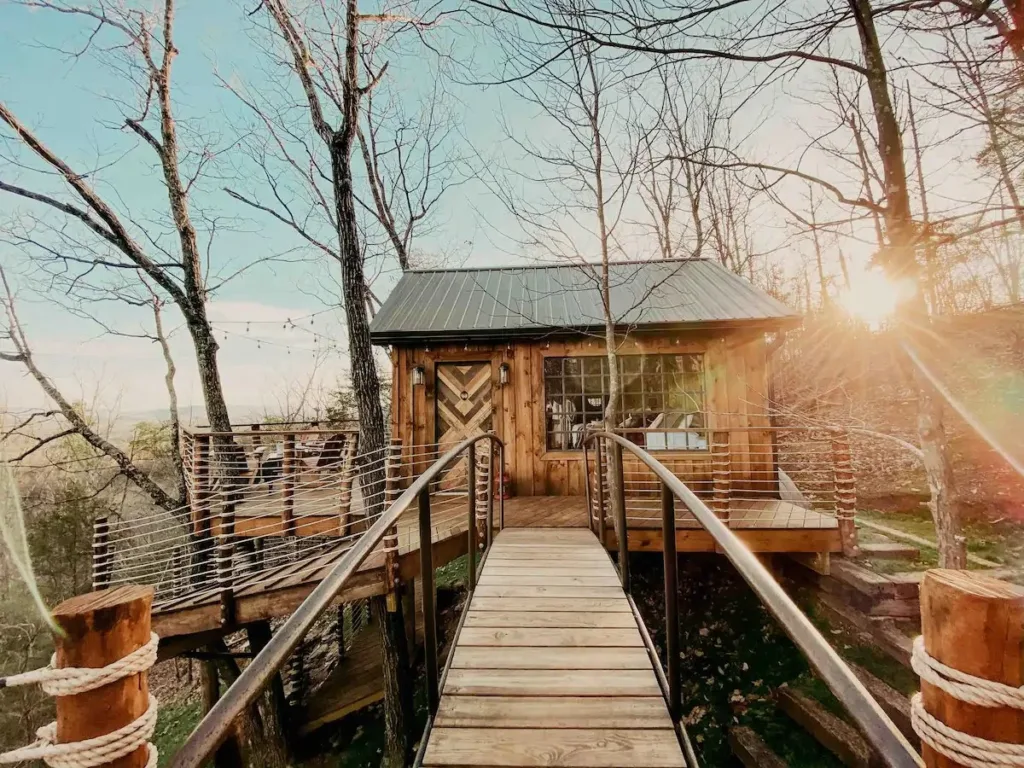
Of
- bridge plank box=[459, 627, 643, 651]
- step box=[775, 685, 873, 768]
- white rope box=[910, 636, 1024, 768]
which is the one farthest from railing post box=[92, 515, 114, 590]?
step box=[775, 685, 873, 768]

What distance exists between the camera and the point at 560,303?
8633mm

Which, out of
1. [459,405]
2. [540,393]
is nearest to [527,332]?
[540,393]

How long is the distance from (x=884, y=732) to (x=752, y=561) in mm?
567

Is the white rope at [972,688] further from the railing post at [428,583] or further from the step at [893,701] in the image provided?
the step at [893,701]

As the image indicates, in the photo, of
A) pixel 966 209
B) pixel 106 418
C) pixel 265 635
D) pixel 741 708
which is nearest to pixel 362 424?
pixel 265 635

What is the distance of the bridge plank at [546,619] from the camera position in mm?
2965

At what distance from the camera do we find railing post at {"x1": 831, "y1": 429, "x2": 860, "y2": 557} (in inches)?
199

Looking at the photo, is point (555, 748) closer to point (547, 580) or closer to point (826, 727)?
point (547, 580)

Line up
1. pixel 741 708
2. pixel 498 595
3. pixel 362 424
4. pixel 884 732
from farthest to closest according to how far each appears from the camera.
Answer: pixel 362 424, pixel 741 708, pixel 498 595, pixel 884 732

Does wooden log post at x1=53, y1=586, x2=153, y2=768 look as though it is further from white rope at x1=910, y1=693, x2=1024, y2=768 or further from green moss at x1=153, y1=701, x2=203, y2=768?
green moss at x1=153, y1=701, x2=203, y2=768

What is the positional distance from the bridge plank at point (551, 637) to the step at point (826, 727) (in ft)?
7.87

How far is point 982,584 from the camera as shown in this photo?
0.81 m

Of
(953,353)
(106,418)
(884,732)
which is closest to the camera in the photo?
(884,732)

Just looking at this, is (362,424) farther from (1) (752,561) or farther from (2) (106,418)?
(2) (106,418)
